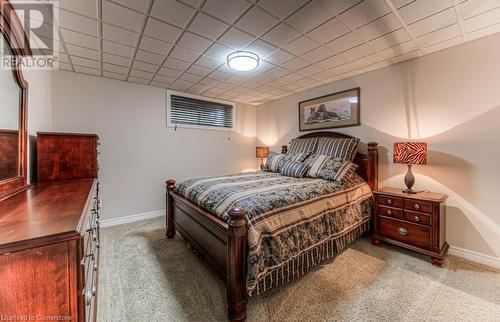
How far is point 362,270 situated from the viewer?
2.04m

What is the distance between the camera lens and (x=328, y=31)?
2.04 meters

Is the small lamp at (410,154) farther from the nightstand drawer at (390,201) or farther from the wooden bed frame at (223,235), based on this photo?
the wooden bed frame at (223,235)

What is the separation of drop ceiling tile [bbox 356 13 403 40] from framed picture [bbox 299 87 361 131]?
1.16 metres

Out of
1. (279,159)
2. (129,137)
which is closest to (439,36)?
(279,159)

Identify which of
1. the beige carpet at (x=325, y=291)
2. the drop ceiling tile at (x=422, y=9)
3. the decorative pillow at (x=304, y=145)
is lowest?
the beige carpet at (x=325, y=291)

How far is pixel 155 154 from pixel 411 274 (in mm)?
3854

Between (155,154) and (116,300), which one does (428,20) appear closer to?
(116,300)

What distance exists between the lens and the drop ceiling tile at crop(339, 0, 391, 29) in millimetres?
1679

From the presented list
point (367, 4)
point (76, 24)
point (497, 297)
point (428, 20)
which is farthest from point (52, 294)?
point (428, 20)

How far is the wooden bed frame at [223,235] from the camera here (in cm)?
146

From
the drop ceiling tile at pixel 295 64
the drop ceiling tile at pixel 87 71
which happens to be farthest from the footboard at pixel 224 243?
the drop ceiling tile at pixel 87 71

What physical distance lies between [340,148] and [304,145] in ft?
2.17

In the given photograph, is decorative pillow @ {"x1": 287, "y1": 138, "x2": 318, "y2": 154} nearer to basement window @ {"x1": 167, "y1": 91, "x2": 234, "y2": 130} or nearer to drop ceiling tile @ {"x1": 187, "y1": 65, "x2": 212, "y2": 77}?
basement window @ {"x1": 167, "y1": 91, "x2": 234, "y2": 130}

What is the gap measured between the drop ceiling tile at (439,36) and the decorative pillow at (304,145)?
1.73 m
